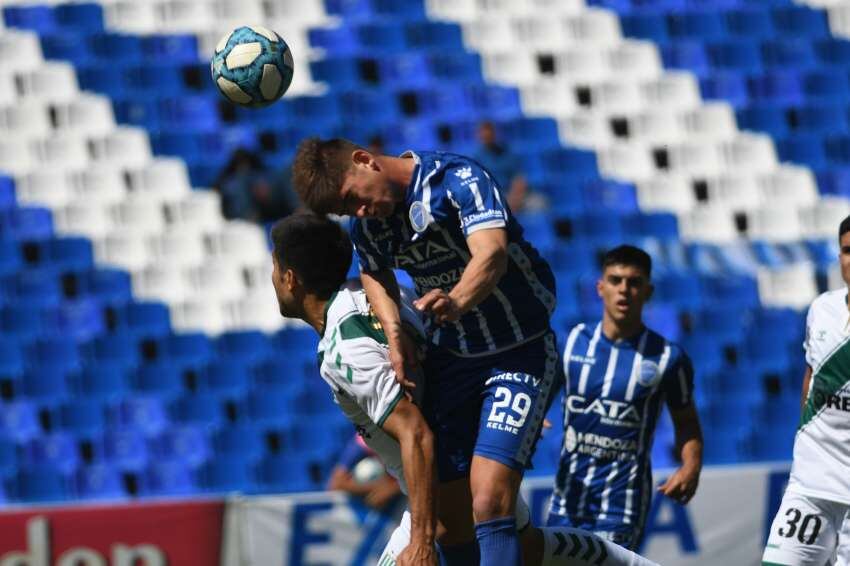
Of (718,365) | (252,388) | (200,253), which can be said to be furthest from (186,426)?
(718,365)

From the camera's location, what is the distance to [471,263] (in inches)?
172

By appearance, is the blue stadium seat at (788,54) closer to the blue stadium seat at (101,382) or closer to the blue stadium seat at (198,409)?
the blue stadium seat at (198,409)

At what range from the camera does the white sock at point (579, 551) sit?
4980 millimetres

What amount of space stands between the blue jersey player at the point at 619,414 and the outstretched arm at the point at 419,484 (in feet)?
5.98

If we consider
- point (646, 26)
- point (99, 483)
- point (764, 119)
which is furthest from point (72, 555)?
A: point (646, 26)

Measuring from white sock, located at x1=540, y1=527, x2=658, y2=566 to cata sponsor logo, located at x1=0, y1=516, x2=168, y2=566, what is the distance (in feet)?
11.1

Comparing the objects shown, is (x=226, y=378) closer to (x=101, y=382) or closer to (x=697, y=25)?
(x=101, y=382)

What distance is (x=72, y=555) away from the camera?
7.67 meters

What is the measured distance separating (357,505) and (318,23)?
5.87 m

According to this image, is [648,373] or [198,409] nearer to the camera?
[648,373]

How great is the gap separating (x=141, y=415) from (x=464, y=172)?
227 inches

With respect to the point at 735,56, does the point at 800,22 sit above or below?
above

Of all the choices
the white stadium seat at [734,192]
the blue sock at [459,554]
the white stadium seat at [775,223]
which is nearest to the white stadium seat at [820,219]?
the white stadium seat at [775,223]

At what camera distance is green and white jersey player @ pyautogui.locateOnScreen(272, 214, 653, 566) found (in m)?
4.42
